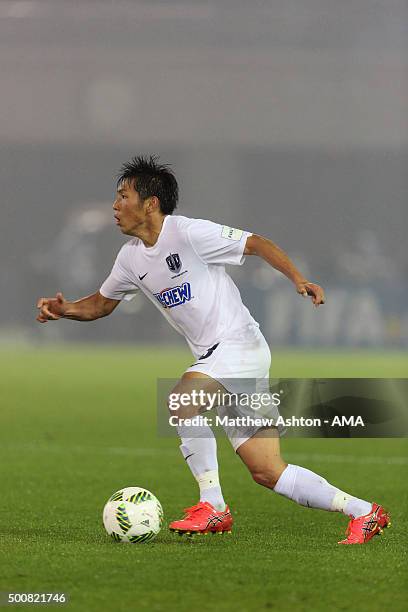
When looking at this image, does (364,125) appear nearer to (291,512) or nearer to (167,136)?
(167,136)

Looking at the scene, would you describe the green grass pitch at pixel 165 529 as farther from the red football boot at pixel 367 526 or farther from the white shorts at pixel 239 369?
the white shorts at pixel 239 369

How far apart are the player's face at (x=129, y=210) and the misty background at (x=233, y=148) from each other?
18872 millimetres

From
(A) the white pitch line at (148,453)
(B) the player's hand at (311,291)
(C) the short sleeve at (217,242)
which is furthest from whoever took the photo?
(A) the white pitch line at (148,453)

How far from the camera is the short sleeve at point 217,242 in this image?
5.55 metres

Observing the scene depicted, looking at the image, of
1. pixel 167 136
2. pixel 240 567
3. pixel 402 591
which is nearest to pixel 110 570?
pixel 240 567

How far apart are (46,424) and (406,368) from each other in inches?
547

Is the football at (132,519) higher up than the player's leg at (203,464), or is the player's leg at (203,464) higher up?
the player's leg at (203,464)

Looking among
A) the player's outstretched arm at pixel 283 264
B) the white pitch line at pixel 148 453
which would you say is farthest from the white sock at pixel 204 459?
the white pitch line at pixel 148 453

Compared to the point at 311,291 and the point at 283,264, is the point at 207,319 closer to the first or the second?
Answer: the point at 283,264

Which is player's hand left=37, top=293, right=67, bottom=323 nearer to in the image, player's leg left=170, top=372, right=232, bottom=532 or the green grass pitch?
player's leg left=170, top=372, right=232, bottom=532

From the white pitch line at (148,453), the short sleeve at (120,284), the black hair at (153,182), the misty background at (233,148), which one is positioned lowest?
the white pitch line at (148,453)

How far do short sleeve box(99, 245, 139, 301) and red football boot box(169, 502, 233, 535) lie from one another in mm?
1071

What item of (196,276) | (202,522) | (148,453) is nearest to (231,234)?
(196,276)

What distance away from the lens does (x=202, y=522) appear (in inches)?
219
